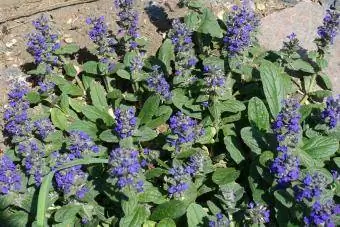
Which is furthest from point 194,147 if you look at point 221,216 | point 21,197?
point 21,197

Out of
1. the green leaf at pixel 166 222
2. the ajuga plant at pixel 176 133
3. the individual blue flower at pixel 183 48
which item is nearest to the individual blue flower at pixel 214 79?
the ajuga plant at pixel 176 133

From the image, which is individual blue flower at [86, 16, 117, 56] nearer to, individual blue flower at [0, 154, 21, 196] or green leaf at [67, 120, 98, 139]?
green leaf at [67, 120, 98, 139]

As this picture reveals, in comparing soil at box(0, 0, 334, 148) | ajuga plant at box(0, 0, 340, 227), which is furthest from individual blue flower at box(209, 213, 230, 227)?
soil at box(0, 0, 334, 148)

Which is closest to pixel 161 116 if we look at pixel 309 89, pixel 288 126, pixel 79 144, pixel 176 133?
pixel 176 133

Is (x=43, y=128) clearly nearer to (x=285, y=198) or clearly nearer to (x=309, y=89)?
(x=285, y=198)

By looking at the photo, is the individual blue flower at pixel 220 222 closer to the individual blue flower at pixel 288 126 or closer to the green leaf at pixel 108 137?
the individual blue flower at pixel 288 126
